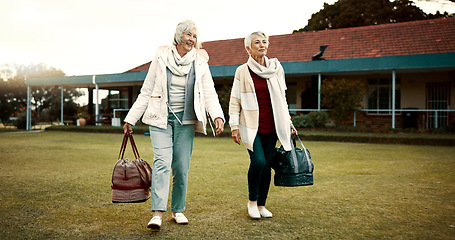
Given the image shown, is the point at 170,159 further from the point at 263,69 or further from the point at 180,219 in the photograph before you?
the point at 263,69

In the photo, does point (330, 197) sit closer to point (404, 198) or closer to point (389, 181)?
point (404, 198)

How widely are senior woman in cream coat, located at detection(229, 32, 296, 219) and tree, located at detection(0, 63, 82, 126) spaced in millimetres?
34831

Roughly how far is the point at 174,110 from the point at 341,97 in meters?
14.6

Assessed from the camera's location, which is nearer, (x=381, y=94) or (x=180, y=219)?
(x=180, y=219)

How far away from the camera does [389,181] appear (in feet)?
18.2

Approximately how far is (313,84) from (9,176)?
627 inches

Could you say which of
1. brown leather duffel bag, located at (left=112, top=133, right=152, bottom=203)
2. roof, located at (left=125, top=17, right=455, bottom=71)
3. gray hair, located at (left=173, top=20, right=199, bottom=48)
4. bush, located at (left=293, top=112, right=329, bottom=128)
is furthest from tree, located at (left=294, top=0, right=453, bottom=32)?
brown leather duffel bag, located at (left=112, top=133, right=152, bottom=203)

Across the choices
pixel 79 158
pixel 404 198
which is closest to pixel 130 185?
pixel 404 198

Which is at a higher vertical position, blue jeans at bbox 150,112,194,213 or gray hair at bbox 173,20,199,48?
gray hair at bbox 173,20,199,48

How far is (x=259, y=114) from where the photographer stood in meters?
3.74

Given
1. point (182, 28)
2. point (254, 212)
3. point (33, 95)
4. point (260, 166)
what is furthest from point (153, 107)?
point (33, 95)

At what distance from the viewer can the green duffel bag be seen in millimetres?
3664

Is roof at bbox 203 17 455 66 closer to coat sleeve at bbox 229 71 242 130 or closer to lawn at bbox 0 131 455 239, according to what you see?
lawn at bbox 0 131 455 239

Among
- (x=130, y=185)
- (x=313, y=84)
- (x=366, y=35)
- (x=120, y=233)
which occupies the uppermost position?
(x=366, y=35)
